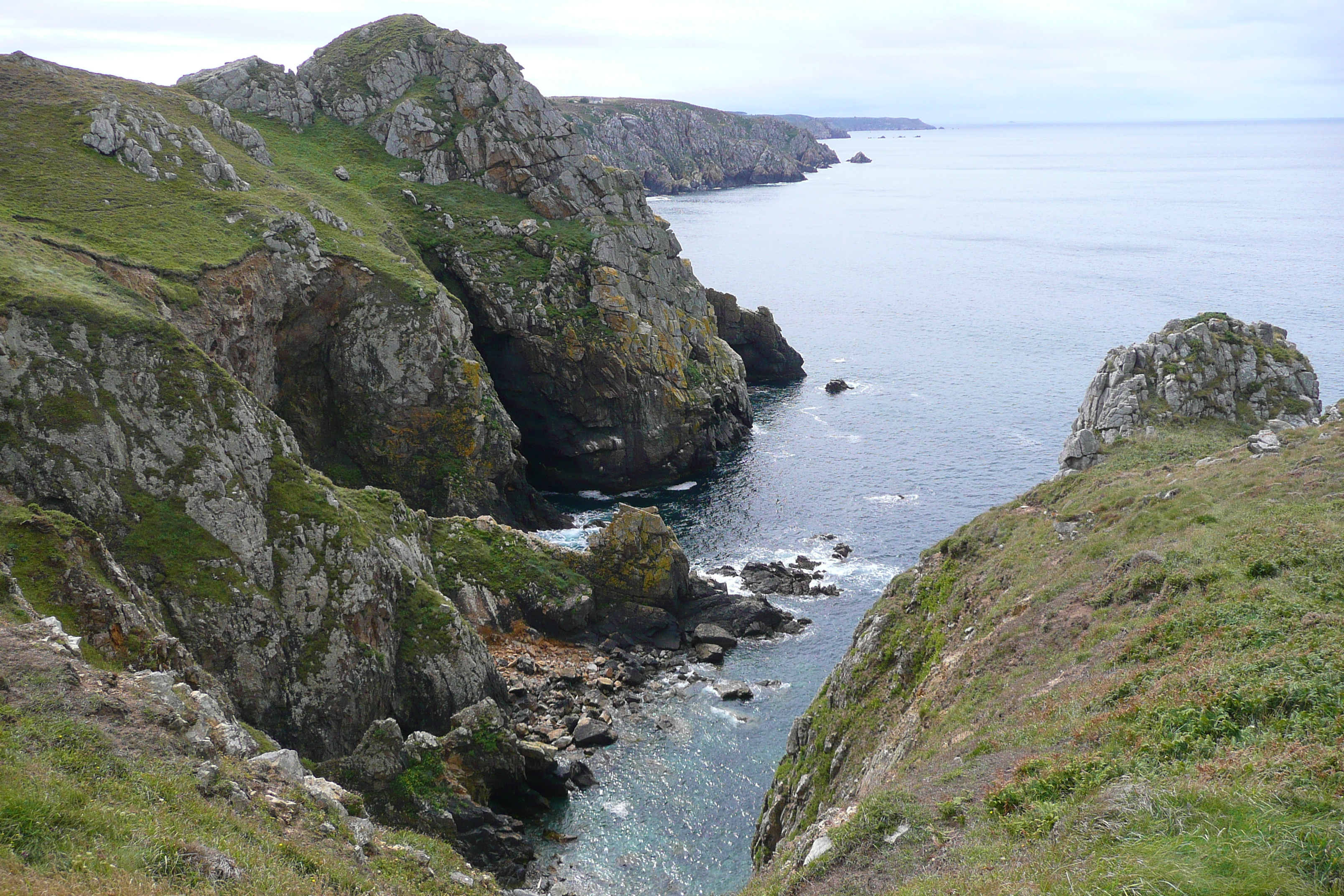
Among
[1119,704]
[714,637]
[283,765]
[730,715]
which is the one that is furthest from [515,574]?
[1119,704]

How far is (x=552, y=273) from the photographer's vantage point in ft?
259

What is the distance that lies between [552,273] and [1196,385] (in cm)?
5223

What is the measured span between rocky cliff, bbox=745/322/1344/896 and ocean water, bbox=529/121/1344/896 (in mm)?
7163

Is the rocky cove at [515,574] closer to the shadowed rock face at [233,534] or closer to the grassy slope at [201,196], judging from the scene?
the shadowed rock face at [233,534]

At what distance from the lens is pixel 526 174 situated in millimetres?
86500

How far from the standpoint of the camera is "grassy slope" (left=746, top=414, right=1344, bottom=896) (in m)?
13.4

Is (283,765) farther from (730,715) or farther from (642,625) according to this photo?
(642,625)

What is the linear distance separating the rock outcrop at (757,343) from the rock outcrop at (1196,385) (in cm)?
5453

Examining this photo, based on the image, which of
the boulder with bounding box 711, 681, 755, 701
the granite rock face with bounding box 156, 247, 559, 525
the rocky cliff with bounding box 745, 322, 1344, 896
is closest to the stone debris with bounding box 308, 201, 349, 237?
the granite rock face with bounding box 156, 247, 559, 525

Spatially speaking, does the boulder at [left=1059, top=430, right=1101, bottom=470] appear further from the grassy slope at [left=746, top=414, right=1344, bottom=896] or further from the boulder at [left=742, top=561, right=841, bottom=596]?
the boulder at [left=742, top=561, right=841, bottom=596]

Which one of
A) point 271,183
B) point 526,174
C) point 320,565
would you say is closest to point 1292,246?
point 526,174

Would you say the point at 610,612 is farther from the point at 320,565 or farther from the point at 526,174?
the point at 526,174

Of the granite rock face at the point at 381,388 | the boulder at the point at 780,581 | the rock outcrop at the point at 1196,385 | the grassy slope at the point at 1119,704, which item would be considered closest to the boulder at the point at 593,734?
the grassy slope at the point at 1119,704

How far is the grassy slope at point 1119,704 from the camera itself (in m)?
13.4
